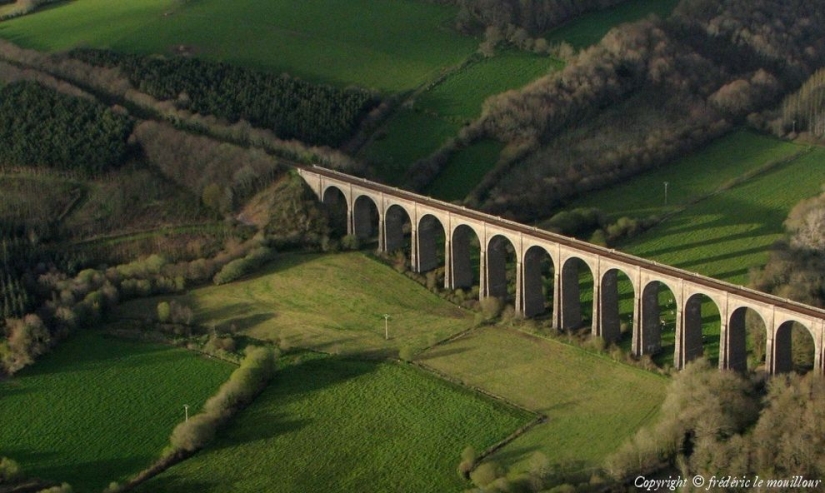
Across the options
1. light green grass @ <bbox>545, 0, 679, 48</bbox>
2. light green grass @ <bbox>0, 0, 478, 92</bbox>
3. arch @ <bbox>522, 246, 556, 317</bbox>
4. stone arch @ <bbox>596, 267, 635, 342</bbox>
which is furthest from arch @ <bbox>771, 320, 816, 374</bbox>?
light green grass @ <bbox>545, 0, 679, 48</bbox>

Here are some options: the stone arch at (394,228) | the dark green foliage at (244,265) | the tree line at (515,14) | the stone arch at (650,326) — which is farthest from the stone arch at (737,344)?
the tree line at (515,14)

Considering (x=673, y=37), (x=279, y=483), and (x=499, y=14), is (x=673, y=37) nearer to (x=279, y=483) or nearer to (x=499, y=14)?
(x=499, y=14)

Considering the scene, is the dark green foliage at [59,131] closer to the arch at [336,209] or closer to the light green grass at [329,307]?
the arch at [336,209]

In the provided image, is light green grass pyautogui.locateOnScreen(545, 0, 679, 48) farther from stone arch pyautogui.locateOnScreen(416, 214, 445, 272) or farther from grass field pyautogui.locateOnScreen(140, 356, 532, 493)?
grass field pyautogui.locateOnScreen(140, 356, 532, 493)

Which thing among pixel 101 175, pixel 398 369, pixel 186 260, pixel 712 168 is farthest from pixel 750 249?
pixel 101 175

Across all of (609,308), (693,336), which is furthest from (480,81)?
(693,336)

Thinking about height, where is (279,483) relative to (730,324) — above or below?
below
